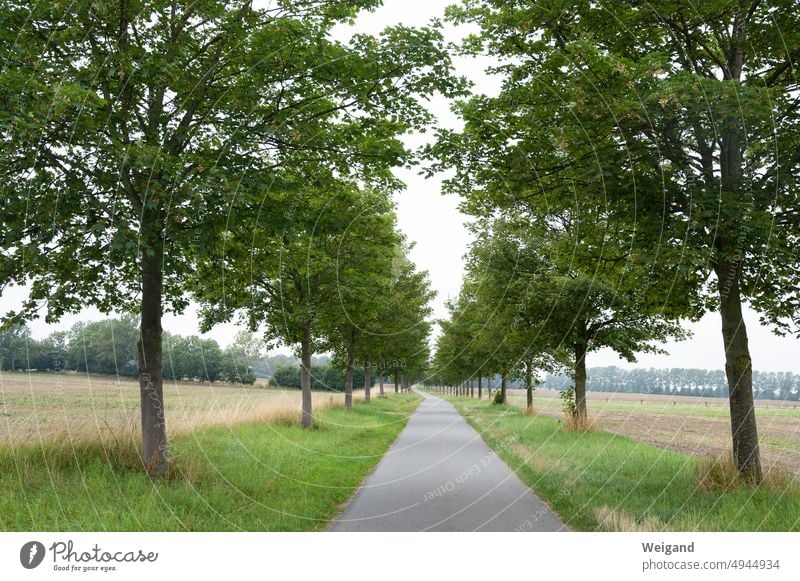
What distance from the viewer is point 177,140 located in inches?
343

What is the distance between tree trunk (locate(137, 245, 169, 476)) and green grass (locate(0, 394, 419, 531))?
1.53ft

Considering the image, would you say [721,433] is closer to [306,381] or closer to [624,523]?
[306,381]

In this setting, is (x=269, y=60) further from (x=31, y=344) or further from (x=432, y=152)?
(x=31, y=344)

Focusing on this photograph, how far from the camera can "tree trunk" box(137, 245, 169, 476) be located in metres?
9.16

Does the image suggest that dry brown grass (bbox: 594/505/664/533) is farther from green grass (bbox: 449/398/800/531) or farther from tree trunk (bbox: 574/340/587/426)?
tree trunk (bbox: 574/340/587/426)

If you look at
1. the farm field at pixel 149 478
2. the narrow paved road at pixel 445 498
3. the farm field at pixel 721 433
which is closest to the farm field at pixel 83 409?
the farm field at pixel 149 478

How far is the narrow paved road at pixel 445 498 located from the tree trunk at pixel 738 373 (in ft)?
11.2

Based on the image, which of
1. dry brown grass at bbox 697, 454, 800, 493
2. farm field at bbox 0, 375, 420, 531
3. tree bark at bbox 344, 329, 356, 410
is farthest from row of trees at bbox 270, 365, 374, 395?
dry brown grass at bbox 697, 454, 800, 493

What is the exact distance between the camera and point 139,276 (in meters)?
10.3

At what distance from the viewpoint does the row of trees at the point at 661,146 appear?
301 inches

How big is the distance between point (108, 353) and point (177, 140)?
3.46m
